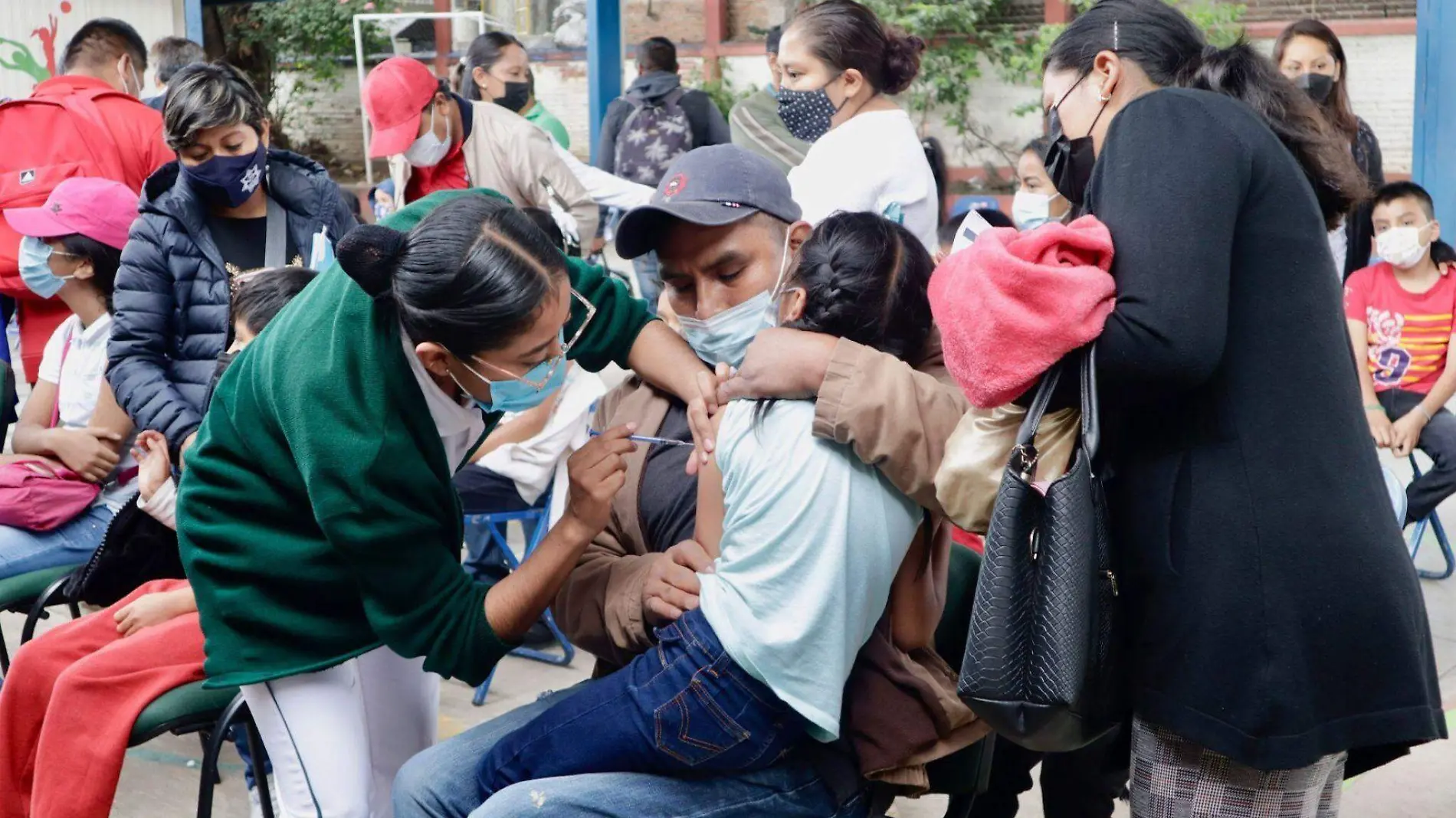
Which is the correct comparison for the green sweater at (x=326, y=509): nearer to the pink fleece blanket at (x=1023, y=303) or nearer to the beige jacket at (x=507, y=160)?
the pink fleece blanket at (x=1023, y=303)

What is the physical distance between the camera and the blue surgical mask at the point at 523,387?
80.5 inches

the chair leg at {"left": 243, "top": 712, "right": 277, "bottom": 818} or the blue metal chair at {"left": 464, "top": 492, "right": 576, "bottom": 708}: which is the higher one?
the chair leg at {"left": 243, "top": 712, "right": 277, "bottom": 818}

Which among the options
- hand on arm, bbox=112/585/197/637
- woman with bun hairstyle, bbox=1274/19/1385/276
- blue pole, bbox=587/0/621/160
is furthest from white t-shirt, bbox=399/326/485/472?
blue pole, bbox=587/0/621/160

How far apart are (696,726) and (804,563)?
266 millimetres

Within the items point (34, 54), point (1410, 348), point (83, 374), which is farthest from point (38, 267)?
point (34, 54)

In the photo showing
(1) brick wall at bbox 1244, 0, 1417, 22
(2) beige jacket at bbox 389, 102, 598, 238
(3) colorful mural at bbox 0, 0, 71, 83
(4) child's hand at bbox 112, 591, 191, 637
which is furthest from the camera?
(1) brick wall at bbox 1244, 0, 1417, 22

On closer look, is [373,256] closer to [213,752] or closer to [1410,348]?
[213,752]

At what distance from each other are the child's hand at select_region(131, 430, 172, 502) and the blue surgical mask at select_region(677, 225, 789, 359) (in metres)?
1.32

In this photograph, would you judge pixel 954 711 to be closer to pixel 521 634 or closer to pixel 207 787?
pixel 521 634

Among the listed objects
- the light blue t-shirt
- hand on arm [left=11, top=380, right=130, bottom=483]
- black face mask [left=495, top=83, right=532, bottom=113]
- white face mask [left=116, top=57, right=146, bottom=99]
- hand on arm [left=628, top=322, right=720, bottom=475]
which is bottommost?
hand on arm [left=11, top=380, right=130, bottom=483]

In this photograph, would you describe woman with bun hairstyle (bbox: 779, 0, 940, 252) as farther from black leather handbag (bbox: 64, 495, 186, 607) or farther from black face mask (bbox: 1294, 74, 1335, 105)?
black leather handbag (bbox: 64, 495, 186, 607)

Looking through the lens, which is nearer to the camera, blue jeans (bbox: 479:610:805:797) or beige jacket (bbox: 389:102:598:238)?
blue jeans (bbox: 479:610:805:797)

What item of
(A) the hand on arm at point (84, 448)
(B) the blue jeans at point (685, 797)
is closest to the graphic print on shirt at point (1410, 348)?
(B) the blue jeans at point (685, 797)

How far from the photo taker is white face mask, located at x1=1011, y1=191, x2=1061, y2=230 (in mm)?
4285
